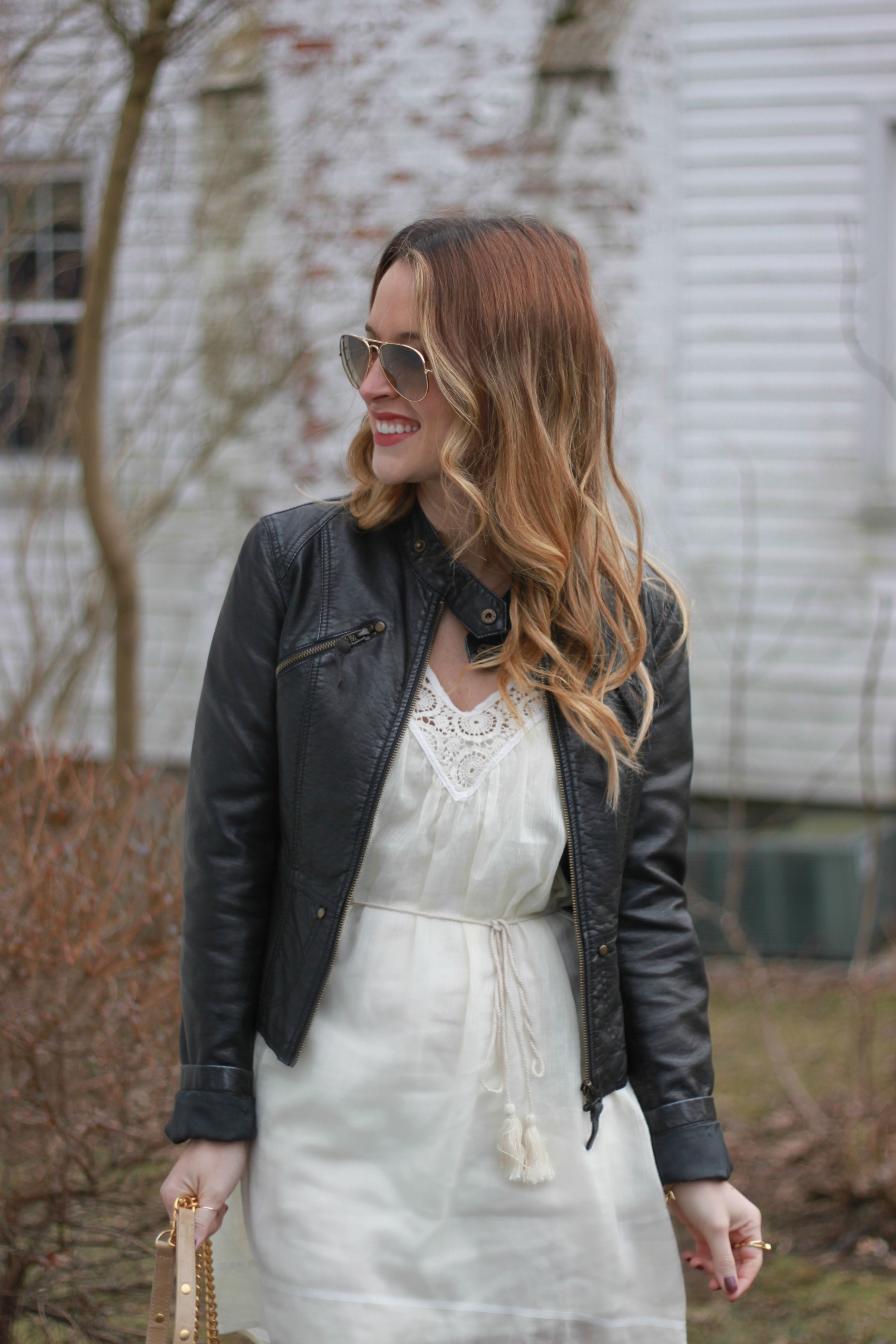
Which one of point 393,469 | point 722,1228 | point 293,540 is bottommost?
point 722,1228

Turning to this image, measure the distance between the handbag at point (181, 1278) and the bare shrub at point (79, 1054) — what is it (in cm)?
79

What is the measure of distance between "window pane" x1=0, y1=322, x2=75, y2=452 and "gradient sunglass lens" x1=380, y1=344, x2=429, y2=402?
338cm

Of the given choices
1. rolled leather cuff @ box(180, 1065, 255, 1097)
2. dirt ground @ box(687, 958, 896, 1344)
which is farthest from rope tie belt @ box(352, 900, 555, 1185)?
dirt ground @ box(687, 958, 896, 1344)

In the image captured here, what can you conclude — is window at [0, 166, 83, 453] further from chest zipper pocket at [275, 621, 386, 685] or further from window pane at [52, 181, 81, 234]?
chest zipper pocket at [275, 621, 386, 685]

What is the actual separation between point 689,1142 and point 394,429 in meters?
1.07

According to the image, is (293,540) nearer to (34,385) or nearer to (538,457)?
(538,457)

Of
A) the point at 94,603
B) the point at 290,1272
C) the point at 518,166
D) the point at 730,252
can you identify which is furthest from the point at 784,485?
the point at 290,1272

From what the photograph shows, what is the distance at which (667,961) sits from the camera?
6.07ft

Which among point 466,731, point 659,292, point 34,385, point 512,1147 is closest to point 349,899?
point 466,731

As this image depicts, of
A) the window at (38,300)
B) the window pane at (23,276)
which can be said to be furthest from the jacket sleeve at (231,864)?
the window pane at (23,276)

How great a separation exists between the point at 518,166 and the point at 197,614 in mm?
3013

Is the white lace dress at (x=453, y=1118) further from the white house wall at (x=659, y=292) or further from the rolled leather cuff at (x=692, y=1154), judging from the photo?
the white house wall at (x=659, y=292)

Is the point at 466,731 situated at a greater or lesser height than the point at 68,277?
lesser

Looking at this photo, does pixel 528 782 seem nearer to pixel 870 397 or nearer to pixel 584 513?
pixel 584 513
